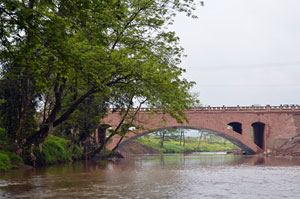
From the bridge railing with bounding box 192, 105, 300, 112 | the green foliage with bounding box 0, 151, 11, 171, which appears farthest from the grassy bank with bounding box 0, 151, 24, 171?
the bridge railing with bounding box 192, 105, 300, 112

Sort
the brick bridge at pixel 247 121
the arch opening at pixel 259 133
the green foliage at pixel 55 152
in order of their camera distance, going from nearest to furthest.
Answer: the green foliage at pixel 55 152 → the brick bridge at pixel 247 121 → the arch opening at pixel 259 133

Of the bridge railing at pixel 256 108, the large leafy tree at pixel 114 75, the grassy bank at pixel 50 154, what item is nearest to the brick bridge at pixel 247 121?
the bridge railing at pixel 256 108

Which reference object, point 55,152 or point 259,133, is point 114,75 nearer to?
point 55,152

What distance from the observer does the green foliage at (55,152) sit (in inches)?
1071

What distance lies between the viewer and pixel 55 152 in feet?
96.5

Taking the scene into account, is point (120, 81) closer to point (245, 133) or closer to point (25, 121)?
point (25, 121)

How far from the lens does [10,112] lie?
23109mm

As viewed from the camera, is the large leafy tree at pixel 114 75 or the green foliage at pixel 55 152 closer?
the large leafy tree at pixel 114 75

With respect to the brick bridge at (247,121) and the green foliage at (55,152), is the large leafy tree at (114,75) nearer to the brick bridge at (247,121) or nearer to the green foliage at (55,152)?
the green foliage at (55,152)

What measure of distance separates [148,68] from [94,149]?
63.8 ft

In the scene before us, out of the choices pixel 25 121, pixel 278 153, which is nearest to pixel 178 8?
pixel 25 121

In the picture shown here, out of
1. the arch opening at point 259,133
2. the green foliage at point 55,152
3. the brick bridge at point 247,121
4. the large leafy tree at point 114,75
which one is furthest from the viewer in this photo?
the arch opening at point 259,133

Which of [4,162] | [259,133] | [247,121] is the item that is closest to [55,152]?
[4,162]

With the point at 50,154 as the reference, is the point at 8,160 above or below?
below
